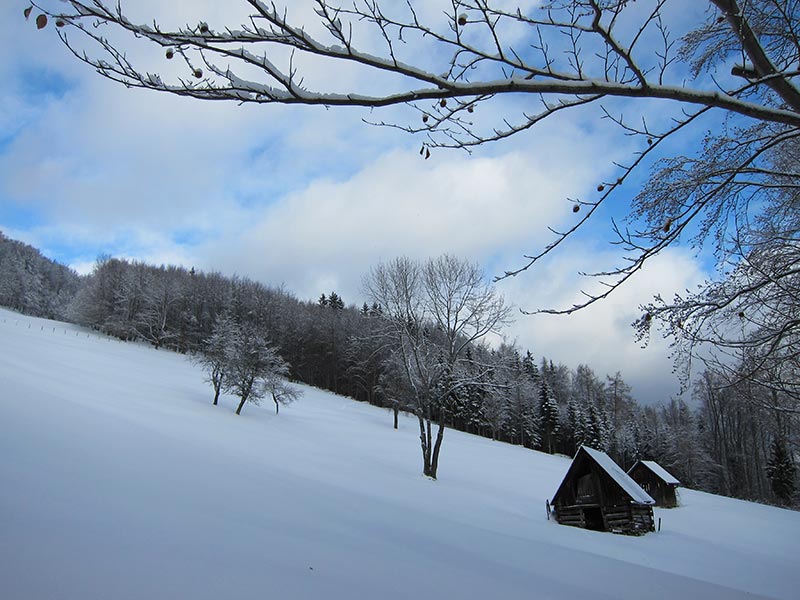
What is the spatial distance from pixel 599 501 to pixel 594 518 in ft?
2.71

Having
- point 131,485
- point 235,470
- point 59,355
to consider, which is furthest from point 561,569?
point 59,355

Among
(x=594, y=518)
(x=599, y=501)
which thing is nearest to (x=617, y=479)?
(x=599, y=501)

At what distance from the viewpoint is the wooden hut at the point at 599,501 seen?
1656 centimetres

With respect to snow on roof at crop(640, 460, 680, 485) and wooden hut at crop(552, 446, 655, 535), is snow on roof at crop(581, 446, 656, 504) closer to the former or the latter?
wooden hut at crop(552, 446, 655, 535)

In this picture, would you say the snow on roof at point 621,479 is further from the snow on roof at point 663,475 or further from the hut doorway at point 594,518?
the snow on roof at point 663,475

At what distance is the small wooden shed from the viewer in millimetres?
29719

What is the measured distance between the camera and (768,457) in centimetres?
4778

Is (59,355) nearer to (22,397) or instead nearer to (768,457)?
(22,397)

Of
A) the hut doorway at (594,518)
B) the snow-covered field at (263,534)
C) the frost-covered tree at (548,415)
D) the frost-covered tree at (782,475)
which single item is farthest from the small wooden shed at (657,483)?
the frost-covered tree at (548,415)

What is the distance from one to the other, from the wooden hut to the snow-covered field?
1.36 meters

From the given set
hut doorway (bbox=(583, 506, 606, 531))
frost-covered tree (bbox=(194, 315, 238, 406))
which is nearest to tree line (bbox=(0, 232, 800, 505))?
frost-covered tree (bbox=(194, 315, 238, 406))

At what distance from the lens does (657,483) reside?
101 feet

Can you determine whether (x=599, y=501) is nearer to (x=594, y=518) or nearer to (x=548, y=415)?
(x=594, y=518)

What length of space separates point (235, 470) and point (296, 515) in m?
3.90
